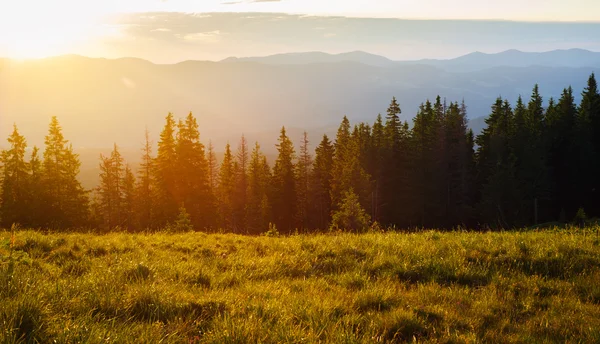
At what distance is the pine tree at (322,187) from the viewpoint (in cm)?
6425

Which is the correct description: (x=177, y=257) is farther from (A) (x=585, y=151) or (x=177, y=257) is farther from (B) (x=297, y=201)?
(A) (x=585, y=151)

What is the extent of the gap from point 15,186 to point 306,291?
45191 mm

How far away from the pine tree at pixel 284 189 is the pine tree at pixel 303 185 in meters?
0.96

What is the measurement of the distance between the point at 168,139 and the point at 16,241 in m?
36.4

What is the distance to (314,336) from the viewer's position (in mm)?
4734

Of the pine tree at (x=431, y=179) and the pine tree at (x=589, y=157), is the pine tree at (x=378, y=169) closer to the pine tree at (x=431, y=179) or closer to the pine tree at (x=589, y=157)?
the pine tree at (x=431, y=179)

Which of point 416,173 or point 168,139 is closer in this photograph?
point 168,139

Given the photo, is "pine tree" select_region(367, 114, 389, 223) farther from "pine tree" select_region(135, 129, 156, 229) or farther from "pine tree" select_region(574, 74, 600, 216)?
"pine tree" select_region(135, 129, 156, 229)

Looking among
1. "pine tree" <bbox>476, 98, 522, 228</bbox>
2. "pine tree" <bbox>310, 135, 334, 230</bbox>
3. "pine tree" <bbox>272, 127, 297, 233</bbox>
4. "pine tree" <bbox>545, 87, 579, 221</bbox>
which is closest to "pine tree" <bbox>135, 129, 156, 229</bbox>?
"pine tree" <bbox>272, 127, 297, 233</bbox>

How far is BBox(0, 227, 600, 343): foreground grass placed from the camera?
479 cm

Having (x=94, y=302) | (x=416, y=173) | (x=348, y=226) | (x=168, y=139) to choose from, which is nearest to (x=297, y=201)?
(x=416, y=173)

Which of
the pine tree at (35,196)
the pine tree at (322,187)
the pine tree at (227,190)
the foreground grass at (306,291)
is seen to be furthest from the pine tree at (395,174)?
the foreground grass at (306,291)

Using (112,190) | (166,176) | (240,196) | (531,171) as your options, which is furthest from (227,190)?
(531,171)

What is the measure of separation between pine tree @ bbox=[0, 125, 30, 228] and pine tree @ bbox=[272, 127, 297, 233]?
109ft
